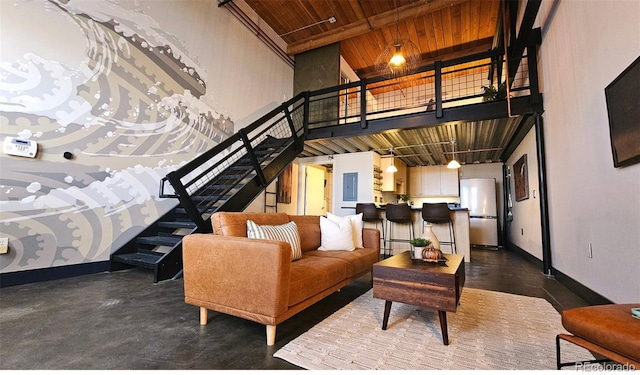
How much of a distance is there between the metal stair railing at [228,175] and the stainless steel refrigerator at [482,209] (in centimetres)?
473

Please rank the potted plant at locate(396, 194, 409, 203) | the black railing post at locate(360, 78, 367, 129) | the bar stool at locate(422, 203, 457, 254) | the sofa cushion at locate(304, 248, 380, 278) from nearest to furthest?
the sofa cushion at locate(304, 248, 380, 278)
the bar stool at locate(422, 203, 457, 254)
the black railing post at locate(360, 78, 367, 129)
the potted plant at locate(396, 194, 409, 203)

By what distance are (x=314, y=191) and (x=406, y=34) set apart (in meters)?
4.62

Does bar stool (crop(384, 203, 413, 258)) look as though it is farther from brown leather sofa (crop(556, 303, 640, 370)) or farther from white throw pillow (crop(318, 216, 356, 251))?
brown leather sofa (crop(556, 303, 640, 370))

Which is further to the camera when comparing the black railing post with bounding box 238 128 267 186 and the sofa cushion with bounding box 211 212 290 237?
the black railing post with bounding box 238 128 267 186

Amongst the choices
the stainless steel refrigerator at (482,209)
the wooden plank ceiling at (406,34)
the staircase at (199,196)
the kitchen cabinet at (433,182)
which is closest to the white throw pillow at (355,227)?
the staircase at (199,196)

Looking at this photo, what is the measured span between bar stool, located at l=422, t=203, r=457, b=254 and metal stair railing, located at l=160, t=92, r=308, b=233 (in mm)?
2750

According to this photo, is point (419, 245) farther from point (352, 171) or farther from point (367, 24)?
point (367, 24)

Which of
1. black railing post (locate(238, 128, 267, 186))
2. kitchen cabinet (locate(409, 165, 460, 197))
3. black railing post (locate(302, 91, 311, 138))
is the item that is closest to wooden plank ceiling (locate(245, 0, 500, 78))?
black railing post (locate(302, 91, 311, 138))

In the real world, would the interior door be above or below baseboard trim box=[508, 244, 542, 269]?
above

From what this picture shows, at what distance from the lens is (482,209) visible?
691 centimetres

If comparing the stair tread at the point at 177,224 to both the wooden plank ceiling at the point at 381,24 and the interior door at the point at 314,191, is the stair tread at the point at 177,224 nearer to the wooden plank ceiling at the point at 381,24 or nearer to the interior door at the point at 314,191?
the interior door at the point at 314,191

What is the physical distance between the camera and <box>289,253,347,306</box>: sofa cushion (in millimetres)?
1841

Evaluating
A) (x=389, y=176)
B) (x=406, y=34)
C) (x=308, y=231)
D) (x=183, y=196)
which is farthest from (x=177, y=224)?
(x=406, y=34)

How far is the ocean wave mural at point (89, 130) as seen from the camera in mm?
2826
